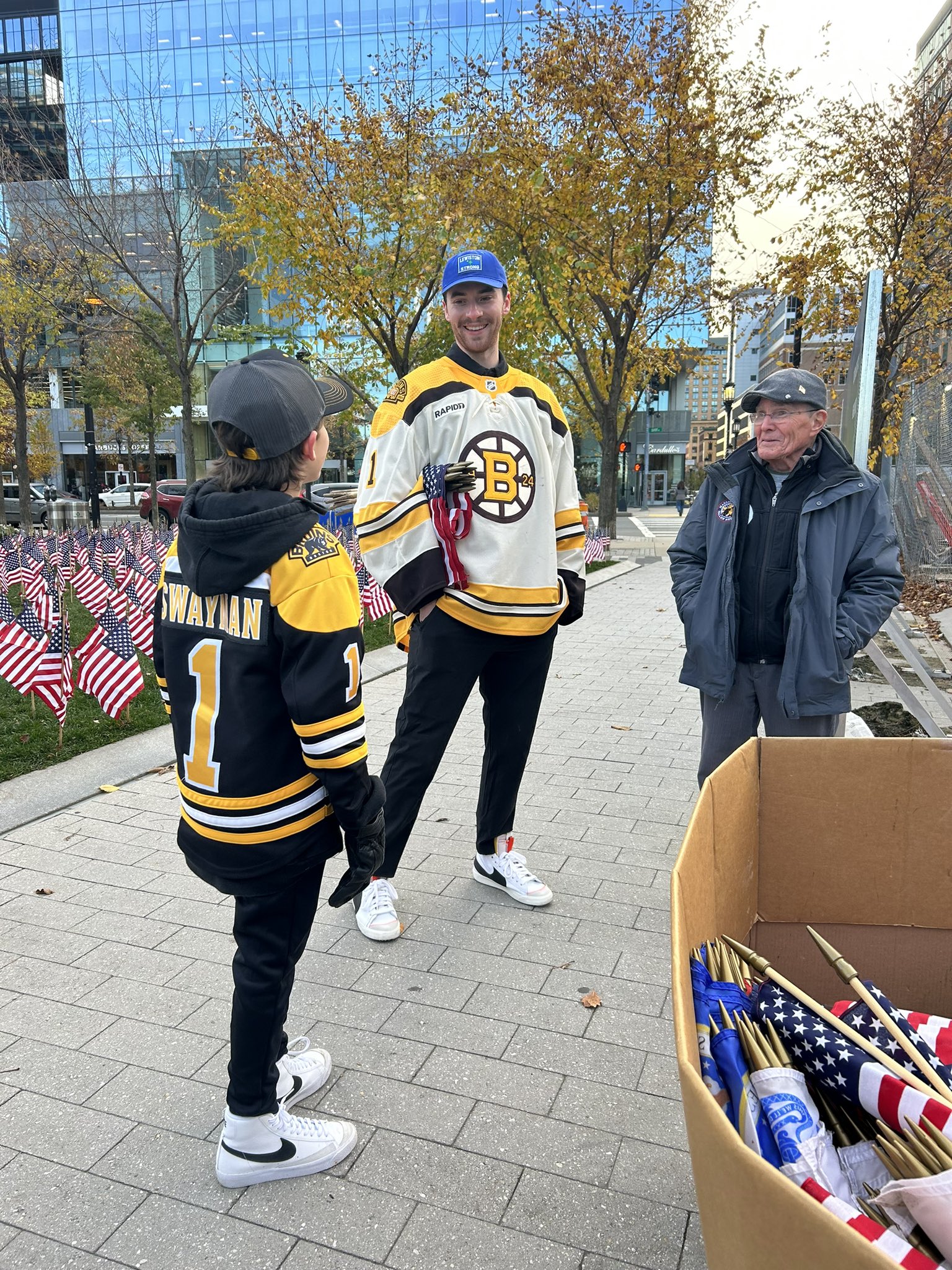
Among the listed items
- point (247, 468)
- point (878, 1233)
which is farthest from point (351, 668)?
point (878, 1233)

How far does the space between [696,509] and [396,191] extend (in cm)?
1482

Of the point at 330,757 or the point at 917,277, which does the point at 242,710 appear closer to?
the point at 330,757

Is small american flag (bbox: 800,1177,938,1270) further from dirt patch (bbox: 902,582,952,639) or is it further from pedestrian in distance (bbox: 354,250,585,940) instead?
dirt patch (bbox: 902,582,952,639)

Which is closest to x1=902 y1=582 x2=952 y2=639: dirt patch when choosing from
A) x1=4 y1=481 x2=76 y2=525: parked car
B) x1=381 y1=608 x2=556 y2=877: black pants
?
x1=381 y1=608 x2=556 y2=877: black pants

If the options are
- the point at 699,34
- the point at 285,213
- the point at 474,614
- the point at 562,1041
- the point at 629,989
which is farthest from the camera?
the point at 699,34

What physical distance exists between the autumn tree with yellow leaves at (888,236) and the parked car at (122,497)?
35.9 meters

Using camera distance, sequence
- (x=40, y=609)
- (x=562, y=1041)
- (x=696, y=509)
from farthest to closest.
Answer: (x=40, y=609) → (x=696, y=509) → (x=562, y=1041)

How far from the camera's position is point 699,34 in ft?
55.7

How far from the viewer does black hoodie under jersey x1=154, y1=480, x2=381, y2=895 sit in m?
1.97

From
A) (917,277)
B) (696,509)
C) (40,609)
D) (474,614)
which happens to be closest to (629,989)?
(474,614)

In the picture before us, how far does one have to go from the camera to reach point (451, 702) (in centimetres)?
347

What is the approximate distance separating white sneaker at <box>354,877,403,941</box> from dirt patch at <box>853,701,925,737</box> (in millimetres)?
3823

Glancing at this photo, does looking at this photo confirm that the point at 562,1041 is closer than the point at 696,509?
Yes

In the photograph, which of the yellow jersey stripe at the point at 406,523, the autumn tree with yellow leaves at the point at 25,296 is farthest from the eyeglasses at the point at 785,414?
the autumn tree with yellow leaves at the point at 25,296
